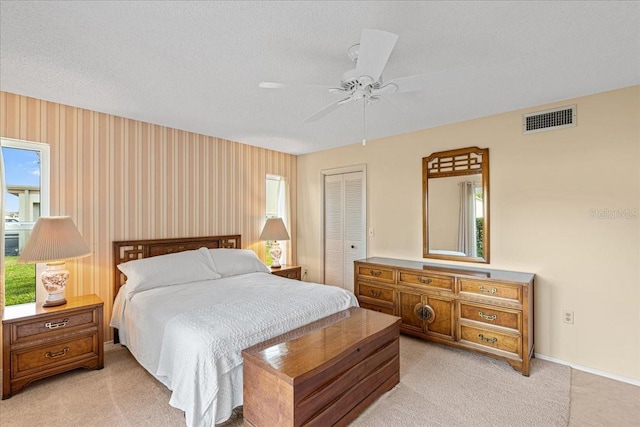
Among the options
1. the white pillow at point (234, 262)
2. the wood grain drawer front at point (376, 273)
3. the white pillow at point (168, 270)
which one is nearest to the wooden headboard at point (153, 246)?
the white pillow at point (168, 270)

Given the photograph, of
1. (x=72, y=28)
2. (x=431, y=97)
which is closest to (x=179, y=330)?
(x=72, y=28)

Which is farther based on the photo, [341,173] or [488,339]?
[341,173]

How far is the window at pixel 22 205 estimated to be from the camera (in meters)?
2.80

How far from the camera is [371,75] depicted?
1860mm

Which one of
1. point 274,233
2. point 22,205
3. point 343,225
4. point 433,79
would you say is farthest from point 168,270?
point 433,79

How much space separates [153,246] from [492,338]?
3.77 metres

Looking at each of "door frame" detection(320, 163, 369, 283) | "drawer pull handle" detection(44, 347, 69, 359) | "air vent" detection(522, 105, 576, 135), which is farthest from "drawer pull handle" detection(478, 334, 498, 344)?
"drawer pull handle" detection(44, 347, 69, 359)

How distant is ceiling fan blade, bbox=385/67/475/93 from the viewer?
175cm

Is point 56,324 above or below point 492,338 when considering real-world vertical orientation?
above

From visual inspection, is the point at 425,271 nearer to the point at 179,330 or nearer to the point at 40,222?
the point at 179,330

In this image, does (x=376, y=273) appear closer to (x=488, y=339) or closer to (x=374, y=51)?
(x=488, y=339)

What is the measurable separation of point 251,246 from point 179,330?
8.64 ft

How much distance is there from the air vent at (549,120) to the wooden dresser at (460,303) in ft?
4.87

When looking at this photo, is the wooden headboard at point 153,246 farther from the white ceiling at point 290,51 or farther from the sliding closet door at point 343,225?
the sliding closet door at point 343,225
